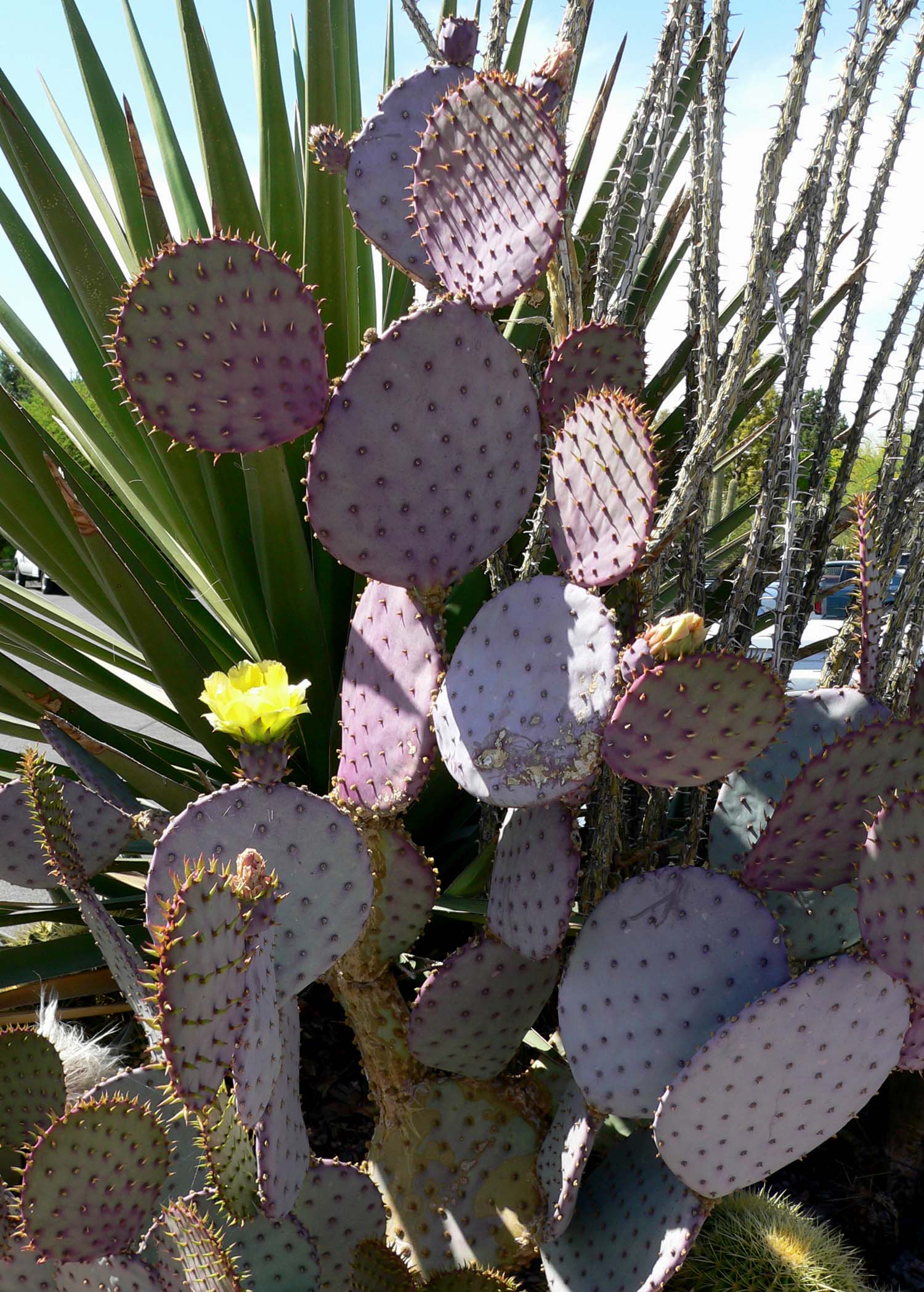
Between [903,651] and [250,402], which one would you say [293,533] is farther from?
[903,651]

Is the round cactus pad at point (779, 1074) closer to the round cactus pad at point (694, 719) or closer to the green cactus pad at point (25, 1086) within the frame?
the round cactus pad at point (694, 719)

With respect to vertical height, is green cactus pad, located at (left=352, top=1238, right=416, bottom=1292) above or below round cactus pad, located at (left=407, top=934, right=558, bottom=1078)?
below

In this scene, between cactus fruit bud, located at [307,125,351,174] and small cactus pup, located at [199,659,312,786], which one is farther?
cactus fruit bud, located at [307,125,351,174]

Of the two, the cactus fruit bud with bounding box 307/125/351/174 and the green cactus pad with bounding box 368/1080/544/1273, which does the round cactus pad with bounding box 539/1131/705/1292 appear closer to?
the green cactus pad with bounding box 368/1080/544/1273

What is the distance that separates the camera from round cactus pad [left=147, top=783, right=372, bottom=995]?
4.58ft

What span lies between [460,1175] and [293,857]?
0.76 meters

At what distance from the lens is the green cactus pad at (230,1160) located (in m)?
1.26

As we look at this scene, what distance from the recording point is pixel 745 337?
1.64 meters

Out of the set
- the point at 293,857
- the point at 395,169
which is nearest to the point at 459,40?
the point at 395,169

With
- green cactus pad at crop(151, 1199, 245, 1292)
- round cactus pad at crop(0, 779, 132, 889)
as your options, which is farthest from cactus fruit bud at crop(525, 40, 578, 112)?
green cactus pad at crop(151, 1199, 245, 1292)

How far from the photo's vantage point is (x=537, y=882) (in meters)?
1.60

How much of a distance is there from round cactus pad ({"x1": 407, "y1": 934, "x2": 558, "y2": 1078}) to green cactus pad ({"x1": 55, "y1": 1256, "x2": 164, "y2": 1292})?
0.58 m

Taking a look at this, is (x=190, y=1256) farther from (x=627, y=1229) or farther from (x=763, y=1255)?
(x=763, y=1255)

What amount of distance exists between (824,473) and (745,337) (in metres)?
0.46
